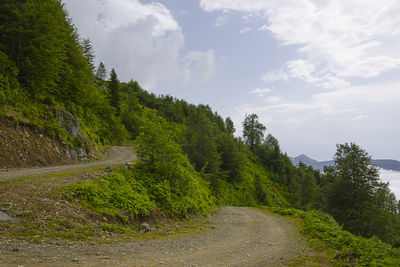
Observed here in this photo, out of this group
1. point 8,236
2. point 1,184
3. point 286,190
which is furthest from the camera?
Answer: point 286,190

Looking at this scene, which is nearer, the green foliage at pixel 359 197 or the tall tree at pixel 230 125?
the green foliage at pixel 359 197

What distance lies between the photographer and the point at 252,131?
4203 inches

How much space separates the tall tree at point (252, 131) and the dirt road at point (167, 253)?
3782 inches

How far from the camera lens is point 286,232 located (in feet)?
44.5

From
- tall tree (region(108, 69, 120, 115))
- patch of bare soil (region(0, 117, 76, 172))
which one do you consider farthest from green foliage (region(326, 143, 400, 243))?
tall tree (region(108, 69, 120, 115))

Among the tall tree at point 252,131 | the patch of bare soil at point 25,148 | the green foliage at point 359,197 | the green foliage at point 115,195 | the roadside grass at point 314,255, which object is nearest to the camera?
the roadside grass at point 314,255

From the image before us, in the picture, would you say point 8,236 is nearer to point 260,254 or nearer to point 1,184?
point 1,184

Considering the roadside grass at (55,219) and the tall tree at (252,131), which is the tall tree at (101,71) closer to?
the tall tree at (252,131)

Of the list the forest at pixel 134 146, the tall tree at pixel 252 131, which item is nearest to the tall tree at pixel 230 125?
the tall tree at pixel 252 131

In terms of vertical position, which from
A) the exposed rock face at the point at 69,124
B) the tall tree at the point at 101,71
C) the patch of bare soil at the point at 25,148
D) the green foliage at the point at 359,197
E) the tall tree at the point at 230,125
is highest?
the tall tree at the point at 101,71

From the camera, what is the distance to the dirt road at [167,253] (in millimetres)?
6039

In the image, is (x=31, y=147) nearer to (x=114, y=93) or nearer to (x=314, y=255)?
(x=314, y=255)

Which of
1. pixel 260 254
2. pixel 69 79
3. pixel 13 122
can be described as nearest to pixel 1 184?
pixel 13 122

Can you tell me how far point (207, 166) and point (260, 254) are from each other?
31.8 metres
